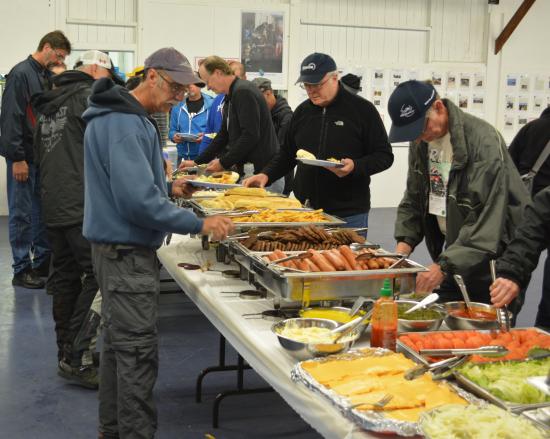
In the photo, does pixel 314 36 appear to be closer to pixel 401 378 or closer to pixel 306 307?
pixel 306 307

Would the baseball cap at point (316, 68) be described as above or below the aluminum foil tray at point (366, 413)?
above

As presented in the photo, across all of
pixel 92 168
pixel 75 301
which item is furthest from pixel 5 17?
pixel 92 168

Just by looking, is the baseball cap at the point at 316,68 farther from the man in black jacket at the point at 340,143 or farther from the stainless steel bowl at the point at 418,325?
the stainless steel bowl at the point at 418,325

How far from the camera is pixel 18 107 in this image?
5266 mm

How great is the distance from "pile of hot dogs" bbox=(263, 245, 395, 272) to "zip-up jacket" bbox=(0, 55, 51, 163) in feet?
10.9

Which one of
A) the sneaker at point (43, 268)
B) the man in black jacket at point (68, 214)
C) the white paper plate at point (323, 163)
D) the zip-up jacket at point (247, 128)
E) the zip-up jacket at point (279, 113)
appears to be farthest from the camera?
the zip-up jacket at point (279, 113)

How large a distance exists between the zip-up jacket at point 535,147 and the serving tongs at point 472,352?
113 inches

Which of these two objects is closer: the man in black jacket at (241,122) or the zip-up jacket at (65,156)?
the zip-up jacket at (65,156)

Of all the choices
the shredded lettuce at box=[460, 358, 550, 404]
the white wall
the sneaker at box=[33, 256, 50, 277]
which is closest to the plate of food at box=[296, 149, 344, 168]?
the shredded lettuce at box=[460, 358, 550, 404]

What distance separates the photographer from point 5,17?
319 inches

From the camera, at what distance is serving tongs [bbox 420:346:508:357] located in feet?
6.10

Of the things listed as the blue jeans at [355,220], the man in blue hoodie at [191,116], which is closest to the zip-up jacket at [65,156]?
Answer: the blue jeans at [355,220]

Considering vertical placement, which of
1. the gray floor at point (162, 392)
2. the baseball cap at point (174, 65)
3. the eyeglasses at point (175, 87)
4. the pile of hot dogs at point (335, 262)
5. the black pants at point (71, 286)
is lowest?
the gray floor at point (162, 392)

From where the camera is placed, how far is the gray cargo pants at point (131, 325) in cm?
244
